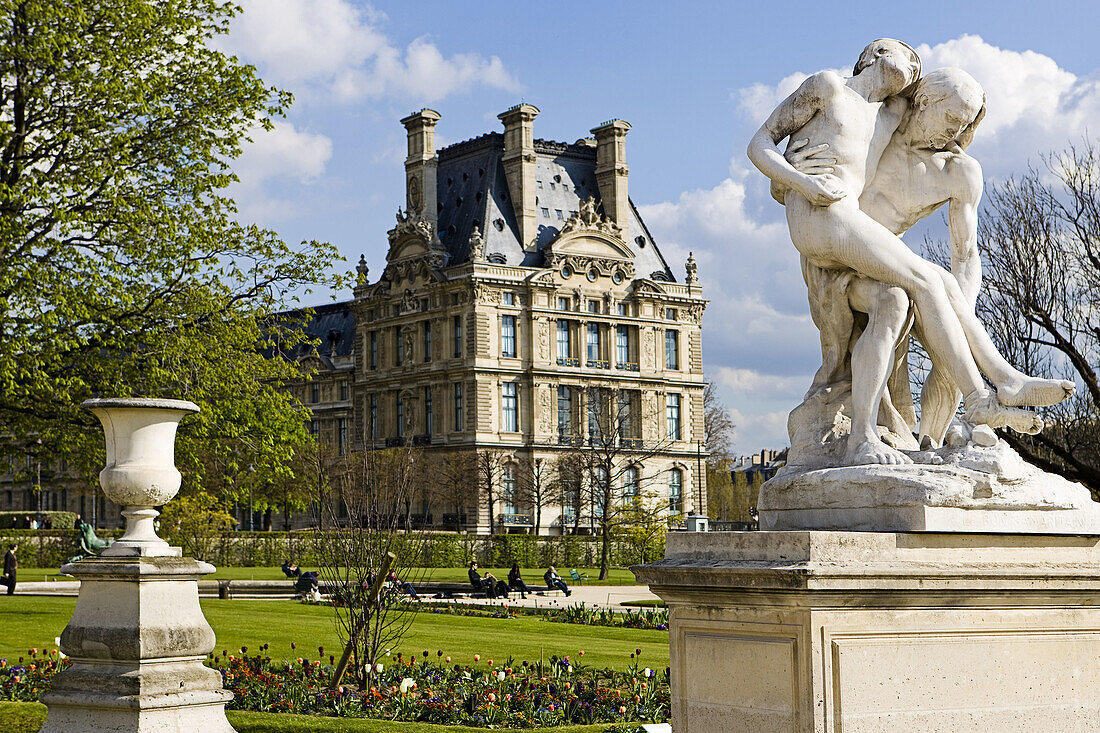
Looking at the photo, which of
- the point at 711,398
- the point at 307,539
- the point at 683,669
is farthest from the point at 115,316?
the point at 711,398

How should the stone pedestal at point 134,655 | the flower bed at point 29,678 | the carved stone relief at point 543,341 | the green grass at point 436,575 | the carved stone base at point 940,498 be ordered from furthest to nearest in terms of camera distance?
the carved stone relief at point 543,341
the green grass at point 436,575
the flower bed at point 29,678
the stone pedestal at point 134,655
the carved stone base at point 940,498

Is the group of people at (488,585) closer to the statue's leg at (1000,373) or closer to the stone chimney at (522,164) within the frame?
the statue's leg at (1000,373)

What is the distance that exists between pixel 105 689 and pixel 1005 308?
72.4ft

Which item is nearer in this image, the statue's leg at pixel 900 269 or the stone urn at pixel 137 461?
the statue's leg at pixel 900 269

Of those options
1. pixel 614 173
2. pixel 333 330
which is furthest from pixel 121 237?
pixel 333 330

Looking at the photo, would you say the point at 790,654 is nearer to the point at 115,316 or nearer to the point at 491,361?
the point at 115,316

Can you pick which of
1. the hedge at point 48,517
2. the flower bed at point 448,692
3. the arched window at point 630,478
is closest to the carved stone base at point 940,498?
the flower bed at point 448,692

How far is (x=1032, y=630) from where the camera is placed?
5.89 meters

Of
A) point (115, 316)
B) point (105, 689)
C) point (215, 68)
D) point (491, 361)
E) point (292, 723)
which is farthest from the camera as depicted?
point (491, 361)

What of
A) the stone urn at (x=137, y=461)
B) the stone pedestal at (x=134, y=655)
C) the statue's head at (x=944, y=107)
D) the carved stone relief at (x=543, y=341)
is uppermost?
the carved stone relief at (x=543, y=341)

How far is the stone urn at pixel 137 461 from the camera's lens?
1076 cm

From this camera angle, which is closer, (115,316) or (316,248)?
(115,316)

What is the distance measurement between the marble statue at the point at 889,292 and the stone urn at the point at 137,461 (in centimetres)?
609

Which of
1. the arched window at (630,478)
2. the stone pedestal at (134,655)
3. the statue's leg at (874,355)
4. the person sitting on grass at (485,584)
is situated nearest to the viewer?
the statue's leg at (874,355)
